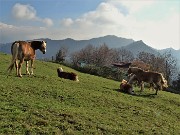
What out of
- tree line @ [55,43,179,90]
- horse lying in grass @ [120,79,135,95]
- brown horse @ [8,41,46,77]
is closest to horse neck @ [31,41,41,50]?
brown horse @ [8,41,46,77]

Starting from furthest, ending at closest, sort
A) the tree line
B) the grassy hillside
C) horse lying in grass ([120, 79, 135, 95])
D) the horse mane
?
the tree line → horse lying in grass ([120, 79, 135, 95]) → the horse mane → the grassy hillside

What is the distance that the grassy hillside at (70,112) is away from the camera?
11.9 m

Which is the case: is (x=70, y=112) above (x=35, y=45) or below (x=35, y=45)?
below

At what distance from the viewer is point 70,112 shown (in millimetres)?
13906

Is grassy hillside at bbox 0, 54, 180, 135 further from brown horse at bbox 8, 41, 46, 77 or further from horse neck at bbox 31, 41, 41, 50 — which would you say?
horse neck at bbox 31, 41, 41, 50

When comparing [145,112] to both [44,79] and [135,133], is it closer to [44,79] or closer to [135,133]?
[135,133]

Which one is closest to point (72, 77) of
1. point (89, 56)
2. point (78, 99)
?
point (78, 99)

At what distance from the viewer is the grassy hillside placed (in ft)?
39.0

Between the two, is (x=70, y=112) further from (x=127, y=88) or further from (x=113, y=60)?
(x=113, y=60)

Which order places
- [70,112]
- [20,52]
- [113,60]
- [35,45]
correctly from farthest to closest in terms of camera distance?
[113,60], [35,45], [20,52], [70,112]

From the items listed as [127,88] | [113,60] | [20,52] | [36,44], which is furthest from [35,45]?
[113,60]

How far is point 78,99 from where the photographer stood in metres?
16.9

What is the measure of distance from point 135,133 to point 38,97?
16.4ft

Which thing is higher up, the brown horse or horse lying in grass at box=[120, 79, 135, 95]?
the brown horse
